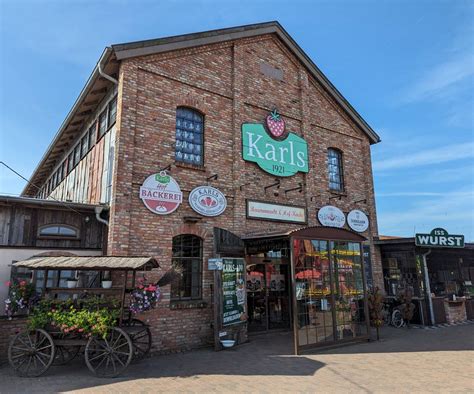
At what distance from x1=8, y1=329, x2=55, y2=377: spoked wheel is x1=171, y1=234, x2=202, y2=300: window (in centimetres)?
319

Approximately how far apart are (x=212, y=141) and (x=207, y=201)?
190 centimetres

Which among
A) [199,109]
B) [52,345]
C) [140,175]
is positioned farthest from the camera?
[199,109]

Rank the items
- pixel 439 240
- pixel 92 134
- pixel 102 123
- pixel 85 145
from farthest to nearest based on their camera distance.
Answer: pixel 85 145 → pixel 439 240 → pixel 92 134 → pixel 102 123

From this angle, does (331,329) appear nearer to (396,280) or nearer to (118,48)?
(396,280)

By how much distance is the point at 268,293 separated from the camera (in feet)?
37.2

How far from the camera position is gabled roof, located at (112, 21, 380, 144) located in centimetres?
949

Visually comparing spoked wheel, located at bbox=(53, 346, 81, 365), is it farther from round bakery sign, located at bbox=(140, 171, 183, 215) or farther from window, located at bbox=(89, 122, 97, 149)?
window, located at bbox=(89, 122, 97, 149)

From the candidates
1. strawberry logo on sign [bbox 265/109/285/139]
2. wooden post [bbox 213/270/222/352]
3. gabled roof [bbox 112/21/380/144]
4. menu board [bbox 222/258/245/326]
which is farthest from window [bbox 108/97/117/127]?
wooden post [bbox 213/270/222/352]

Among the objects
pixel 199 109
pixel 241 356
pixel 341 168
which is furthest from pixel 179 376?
pixel 341 168

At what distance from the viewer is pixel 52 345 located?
21.0 ft

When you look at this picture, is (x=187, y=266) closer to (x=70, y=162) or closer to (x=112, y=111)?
(x=112, y=111)

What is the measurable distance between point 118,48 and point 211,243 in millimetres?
5612

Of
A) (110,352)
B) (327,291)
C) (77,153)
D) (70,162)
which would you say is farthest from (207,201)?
(70,162)

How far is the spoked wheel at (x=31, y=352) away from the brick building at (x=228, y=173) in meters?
2.21
